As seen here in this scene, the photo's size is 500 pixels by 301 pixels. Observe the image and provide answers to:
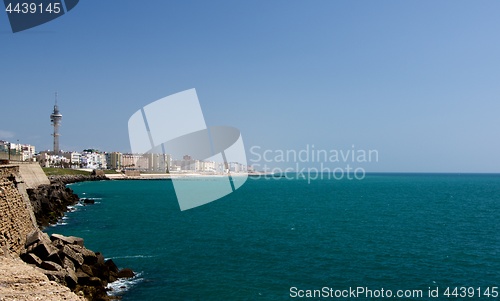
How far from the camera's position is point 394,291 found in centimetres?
1719

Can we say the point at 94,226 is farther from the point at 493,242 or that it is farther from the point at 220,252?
the point at 493,242

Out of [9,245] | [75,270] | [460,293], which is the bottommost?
[460,293]

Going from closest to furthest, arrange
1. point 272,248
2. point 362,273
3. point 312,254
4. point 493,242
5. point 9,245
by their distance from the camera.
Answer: point 9,245, point 362,273, point 312,254, point 272,248, point 493,242

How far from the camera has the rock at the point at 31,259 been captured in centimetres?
1578

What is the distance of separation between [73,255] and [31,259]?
6.48 feet

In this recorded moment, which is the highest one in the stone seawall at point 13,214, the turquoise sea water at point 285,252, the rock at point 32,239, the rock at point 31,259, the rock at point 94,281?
the stone seawall at point 13,214

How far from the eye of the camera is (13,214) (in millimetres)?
18406

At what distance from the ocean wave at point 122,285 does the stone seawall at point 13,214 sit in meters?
3.97

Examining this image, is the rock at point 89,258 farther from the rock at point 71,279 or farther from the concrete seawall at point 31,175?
the concrete seawall at point 31,175

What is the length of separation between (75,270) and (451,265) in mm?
17942

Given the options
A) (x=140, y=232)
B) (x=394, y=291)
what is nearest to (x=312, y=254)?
(x=394, y=291)

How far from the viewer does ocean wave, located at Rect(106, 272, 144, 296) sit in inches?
645

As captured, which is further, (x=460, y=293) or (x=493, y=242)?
(x=493, y=242)

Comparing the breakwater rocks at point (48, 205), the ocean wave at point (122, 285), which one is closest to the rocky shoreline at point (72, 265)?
the ocean wave at point (122, 285)
